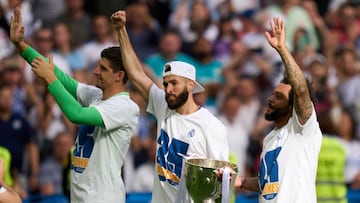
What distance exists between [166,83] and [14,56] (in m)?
5.15

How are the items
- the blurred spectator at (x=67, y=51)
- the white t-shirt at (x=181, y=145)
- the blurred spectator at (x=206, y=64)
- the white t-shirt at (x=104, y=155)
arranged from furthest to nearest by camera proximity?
the blurred spectator at (x=206, y=64), the blurred spectator at (x=67, y=51), the white t-shirt at (x=104, y=155), the white t-shirt at (x=181, y=145)

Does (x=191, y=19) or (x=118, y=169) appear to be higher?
(x=191, y=19)

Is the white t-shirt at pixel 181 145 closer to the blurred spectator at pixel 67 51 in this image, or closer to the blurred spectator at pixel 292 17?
the blurred spectator at pixel 67 51

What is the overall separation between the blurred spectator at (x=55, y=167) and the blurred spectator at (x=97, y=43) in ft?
5.01

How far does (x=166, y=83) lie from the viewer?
10141mm

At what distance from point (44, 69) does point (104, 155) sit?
3.00 ft

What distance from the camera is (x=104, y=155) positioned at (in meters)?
10.2

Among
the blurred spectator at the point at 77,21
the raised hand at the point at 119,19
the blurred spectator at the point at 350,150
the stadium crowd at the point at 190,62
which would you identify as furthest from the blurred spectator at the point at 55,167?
the raised hand at the point at 119,19

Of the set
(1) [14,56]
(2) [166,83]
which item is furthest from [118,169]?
(1) [14,56]

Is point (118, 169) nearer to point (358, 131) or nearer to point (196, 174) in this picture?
point (196, 174)

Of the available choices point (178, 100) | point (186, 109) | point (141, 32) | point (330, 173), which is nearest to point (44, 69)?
point (178, 100)

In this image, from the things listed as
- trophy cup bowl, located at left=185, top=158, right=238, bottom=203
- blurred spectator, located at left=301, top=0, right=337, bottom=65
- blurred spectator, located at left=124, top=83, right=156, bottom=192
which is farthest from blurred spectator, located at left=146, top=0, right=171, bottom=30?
trophy cup bowl, located at left=185, top=158, right=238, bottom=203

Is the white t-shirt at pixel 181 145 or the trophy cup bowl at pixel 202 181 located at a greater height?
the white t-shirt at pixel 181 145

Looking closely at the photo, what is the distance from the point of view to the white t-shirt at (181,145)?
9.98 m
